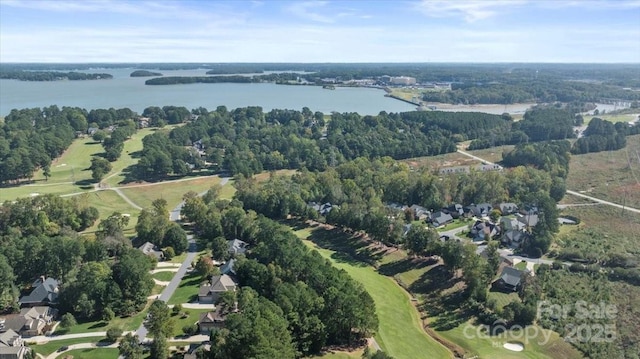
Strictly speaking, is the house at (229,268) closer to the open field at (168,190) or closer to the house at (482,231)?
the open field at (168,190)

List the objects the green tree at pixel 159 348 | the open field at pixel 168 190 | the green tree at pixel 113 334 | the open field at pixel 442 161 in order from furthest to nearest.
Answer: the open field at pixel 442 161, the open field at pixel 168 190, the green tree at pixel 113 334, the green tree at pixel 159 348

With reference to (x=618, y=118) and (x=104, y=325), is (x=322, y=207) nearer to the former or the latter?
(x=104, y=325)

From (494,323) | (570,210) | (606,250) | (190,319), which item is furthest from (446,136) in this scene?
(190,319)

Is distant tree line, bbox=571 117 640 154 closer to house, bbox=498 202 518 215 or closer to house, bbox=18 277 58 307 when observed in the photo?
house, bbox=498 202 518 215

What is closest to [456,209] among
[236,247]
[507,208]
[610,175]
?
[507,208]

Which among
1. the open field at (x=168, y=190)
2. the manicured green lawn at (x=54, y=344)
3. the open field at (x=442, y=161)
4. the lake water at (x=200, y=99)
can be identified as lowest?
the manicured green lawn at (x=54, y=344)

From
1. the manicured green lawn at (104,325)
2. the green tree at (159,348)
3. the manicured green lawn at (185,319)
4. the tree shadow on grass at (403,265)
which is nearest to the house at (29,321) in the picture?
the manicured green lawn at (104,325)

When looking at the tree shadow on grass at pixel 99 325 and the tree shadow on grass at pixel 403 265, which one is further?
the tree shadow on grass at pixel 403 265
